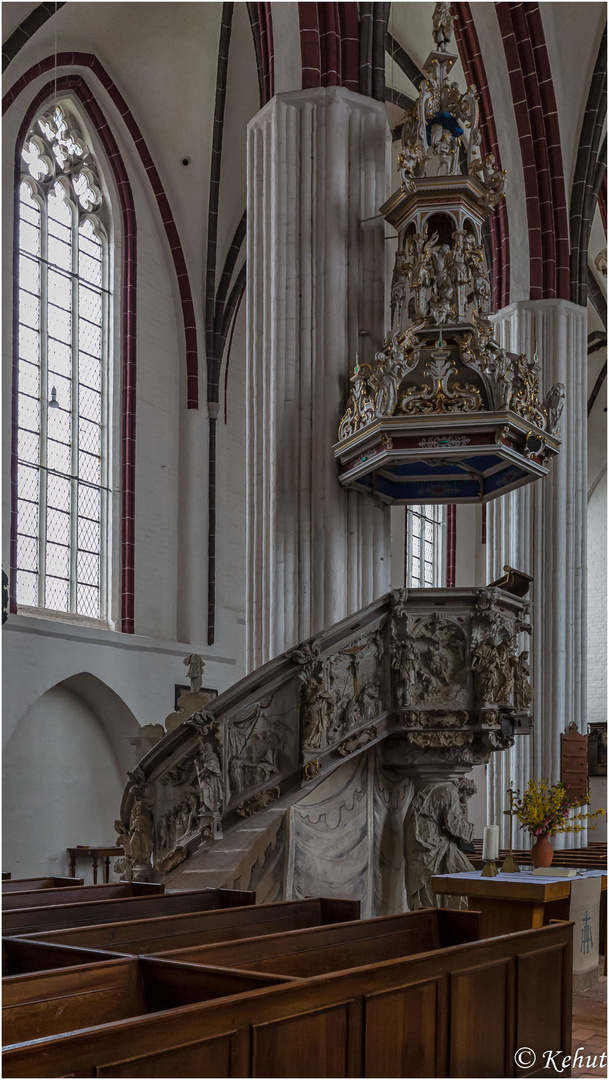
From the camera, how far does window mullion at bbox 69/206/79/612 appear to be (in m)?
14.8

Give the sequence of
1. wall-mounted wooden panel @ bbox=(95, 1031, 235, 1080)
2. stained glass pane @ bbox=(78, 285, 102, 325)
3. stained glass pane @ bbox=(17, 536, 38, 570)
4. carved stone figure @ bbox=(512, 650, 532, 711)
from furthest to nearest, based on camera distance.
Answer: stained glass pane @ bbox=(78, 285, 102, 325), stained glass pane @ bbox=(17, 536, 38, 570), carved stone figure @ bbox=(512, 650, 532, 711), wall-mounted wooden panel @ bbox=(95, 1031, 235, 1080)

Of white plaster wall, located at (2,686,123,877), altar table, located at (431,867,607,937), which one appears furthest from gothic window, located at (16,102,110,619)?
altar table, located at (431,867,607,937)

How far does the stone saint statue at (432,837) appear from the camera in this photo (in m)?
8.89

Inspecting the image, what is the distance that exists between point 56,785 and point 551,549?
6547 millimetres

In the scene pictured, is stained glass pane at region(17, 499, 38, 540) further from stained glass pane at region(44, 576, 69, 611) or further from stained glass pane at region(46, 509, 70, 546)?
stained glass pane at region(44, 576, 69, 611)

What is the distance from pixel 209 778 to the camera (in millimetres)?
7836

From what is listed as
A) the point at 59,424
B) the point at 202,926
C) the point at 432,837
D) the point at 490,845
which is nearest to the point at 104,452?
the point at 59,424

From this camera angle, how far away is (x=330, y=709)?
8.41m

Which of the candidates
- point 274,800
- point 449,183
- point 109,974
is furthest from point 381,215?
point 109,974

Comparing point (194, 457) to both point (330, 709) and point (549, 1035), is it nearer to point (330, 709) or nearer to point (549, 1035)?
point (330, 709)

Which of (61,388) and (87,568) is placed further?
(87,568)

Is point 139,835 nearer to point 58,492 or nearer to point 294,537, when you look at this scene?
point 294,537

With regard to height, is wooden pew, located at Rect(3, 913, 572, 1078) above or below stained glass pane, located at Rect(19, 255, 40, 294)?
below

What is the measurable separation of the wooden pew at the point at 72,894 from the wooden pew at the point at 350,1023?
180 centimetres
